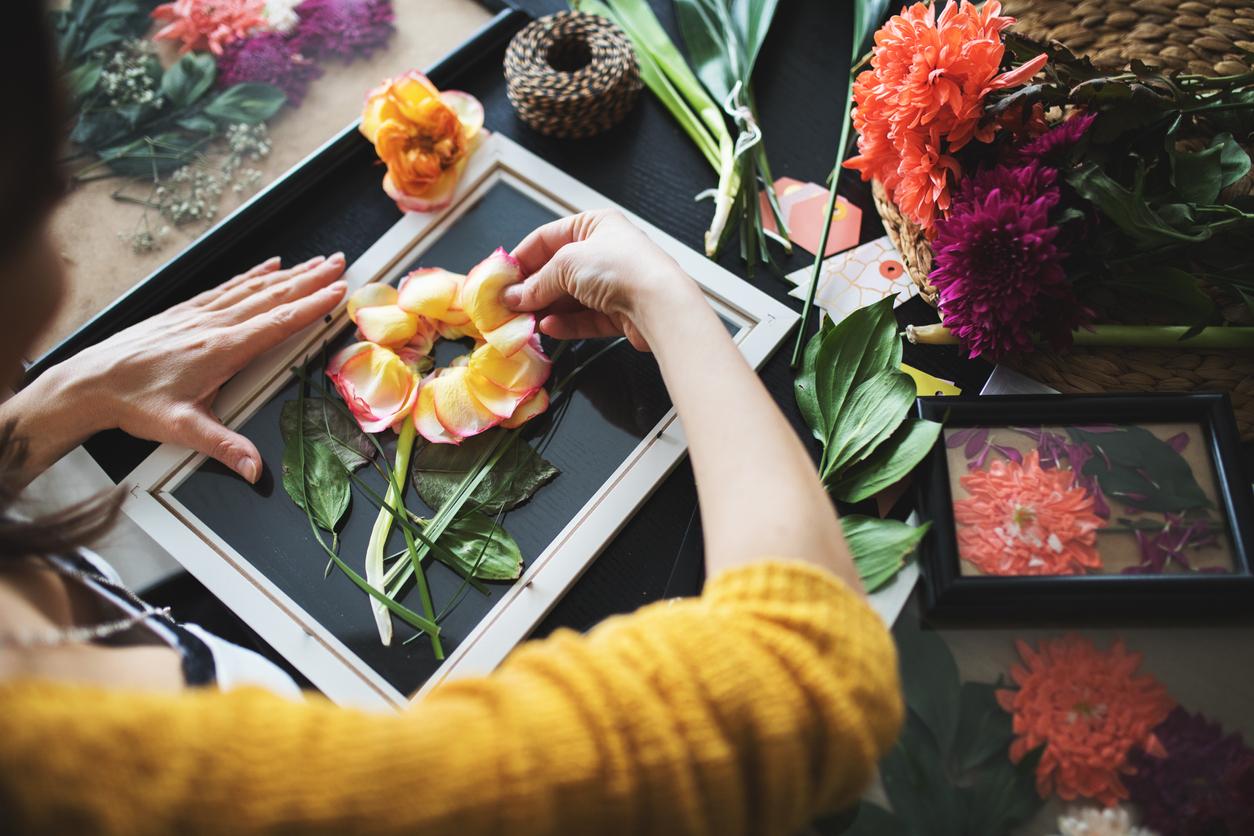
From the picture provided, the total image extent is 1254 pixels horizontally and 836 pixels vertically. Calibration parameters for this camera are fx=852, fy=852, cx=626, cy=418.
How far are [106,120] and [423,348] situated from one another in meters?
0.50

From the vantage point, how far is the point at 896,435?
0.76 meters

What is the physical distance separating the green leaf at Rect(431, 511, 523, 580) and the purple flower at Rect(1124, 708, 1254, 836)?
Result: 0.52m

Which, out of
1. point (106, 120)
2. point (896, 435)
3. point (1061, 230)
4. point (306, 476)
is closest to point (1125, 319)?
point (1061, 230)

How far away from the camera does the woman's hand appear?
2.66 ft

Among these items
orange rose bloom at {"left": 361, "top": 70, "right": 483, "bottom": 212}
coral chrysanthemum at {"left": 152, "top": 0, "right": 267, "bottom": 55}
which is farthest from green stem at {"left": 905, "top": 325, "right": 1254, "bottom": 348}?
coral chrysanthemum at {"left": 152, "top": 0, "right": 267, "bottom": 55}

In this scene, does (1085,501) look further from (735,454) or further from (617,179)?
(617,179)

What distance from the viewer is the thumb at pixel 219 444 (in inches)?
31.9

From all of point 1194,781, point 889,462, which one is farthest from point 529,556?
point 1194,781

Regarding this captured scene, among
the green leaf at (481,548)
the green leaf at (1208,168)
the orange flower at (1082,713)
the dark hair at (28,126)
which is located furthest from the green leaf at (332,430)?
the green leaf at (1208,168)

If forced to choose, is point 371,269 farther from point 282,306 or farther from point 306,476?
point 306,476

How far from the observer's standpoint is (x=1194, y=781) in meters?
0.63

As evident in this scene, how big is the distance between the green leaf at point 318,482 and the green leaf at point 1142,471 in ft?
2.18

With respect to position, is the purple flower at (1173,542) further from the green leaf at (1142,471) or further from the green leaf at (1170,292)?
the green leaf at (1170,292)

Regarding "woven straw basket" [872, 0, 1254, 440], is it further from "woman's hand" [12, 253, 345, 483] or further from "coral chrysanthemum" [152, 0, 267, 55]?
"coral chrysanthemum" [152, 0, 267, 55]
